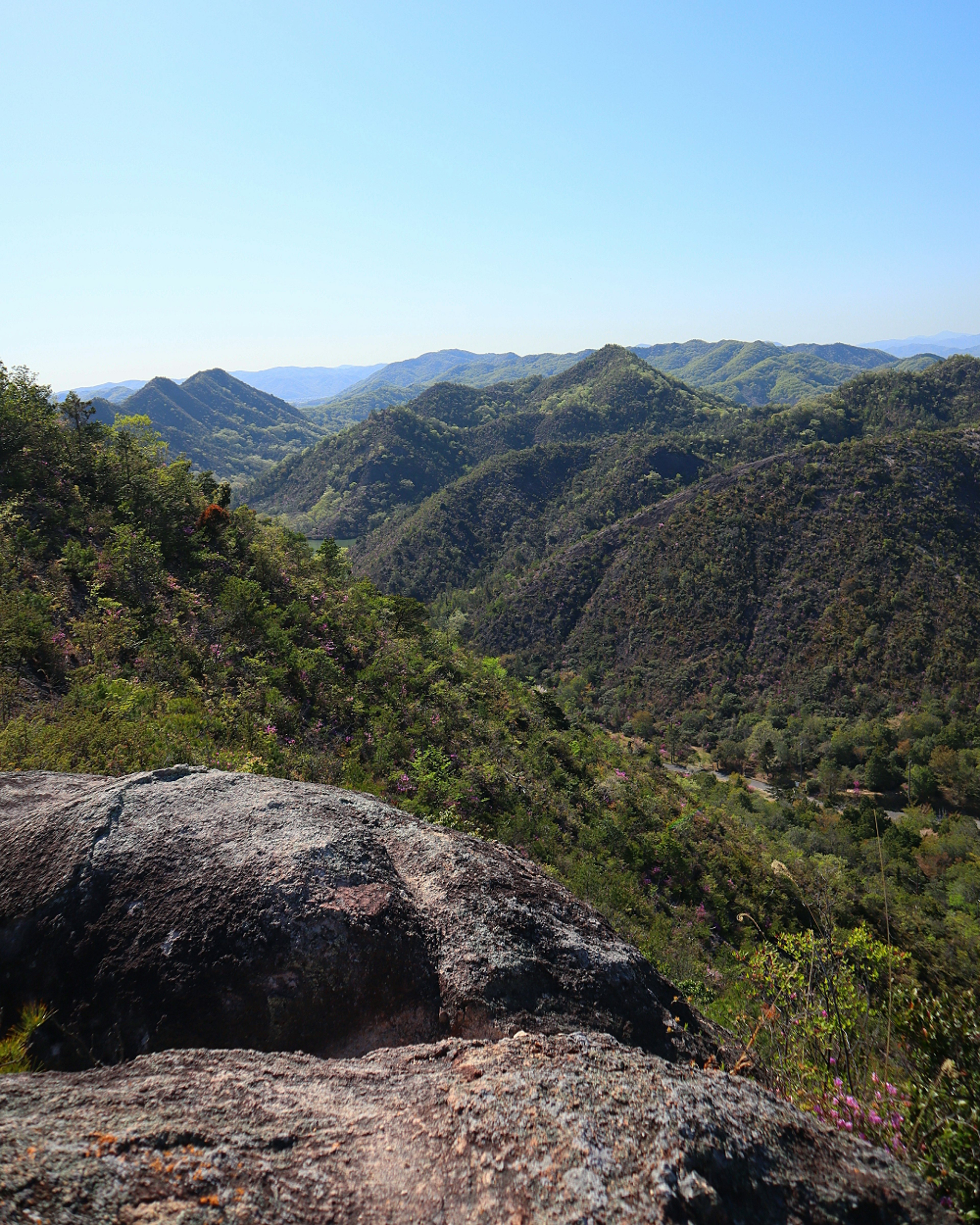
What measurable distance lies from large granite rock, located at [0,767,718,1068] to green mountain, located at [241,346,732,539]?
15202cm

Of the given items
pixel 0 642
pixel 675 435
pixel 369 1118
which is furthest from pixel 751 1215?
pixel 675 435

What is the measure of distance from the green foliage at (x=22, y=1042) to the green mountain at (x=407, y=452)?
15339 centimetres

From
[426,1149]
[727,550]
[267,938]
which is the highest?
[267,938]

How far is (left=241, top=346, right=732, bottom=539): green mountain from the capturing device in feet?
531

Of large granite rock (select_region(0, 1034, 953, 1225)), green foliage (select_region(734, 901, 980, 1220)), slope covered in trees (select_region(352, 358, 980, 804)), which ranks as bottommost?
slope covered in trees (select_region(352, 358, 980, 804))

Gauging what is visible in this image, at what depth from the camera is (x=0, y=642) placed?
9.51m

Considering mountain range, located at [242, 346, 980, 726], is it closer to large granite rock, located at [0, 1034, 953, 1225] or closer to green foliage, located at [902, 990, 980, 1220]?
green foliage, located at [902, 990, 980, 1220]

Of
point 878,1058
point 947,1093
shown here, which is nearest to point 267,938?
point 947,1093

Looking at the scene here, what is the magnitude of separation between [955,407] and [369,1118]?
173m

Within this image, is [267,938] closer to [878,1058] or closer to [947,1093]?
[947,1093]

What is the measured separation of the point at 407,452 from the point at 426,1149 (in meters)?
183

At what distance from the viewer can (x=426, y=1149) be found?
3033 millimetres

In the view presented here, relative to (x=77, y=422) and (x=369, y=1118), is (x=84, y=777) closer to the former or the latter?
(x=369, y=1118)

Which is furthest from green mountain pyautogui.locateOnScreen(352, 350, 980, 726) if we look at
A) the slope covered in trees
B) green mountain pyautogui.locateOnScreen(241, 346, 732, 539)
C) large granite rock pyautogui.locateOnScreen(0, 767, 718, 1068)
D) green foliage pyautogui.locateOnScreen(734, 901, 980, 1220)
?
large granite rock pyautogui.locateOnScreen(0, 767, 718, 1068)
